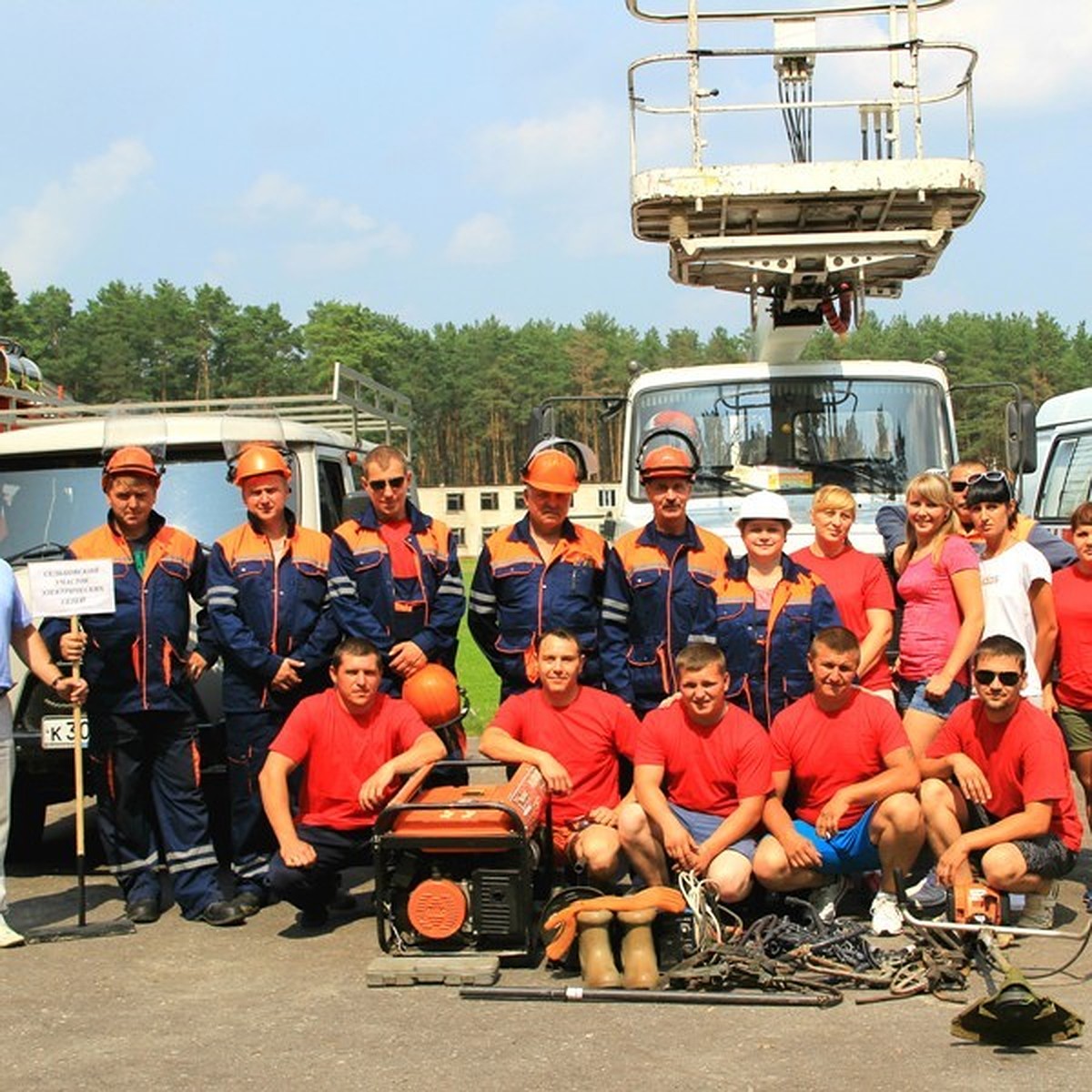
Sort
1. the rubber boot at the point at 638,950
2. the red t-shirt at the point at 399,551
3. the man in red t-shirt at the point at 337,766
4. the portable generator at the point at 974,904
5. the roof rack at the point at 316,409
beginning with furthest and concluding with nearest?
the roof rack at the point at 316,409, the red t-shirt at the point at 399,551, the man in red t-shirt at the point at 337,766, the portable generator at the point at 974,904, the rubber boot at the point at 638,950

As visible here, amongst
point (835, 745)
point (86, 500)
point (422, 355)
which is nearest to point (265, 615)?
point (86, 500)

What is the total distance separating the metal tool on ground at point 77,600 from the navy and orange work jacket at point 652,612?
7.43 ft

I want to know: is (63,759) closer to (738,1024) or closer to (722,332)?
(738,1024)

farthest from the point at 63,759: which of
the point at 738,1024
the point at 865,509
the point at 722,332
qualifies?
the point at 722,332

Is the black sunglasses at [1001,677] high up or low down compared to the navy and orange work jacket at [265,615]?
down

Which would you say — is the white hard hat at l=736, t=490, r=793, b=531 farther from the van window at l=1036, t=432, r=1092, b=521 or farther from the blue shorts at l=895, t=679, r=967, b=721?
the van window at l=1036, t=432, r=1092, b=521

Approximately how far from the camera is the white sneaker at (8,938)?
6.77 meters

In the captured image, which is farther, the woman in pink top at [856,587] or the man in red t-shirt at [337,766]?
the woman in pink top at [856,587]

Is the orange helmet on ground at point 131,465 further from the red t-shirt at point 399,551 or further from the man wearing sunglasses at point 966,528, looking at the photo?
the man wearing sunglasses at point 966,528

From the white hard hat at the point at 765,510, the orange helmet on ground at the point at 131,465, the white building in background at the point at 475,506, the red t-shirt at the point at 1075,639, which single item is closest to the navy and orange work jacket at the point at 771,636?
the white hard hat at the point at 765,510

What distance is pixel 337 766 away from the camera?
6902 mm

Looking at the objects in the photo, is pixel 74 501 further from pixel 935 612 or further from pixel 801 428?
pixel 935 612

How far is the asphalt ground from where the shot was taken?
16.1 ft

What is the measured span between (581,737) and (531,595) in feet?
2.55
